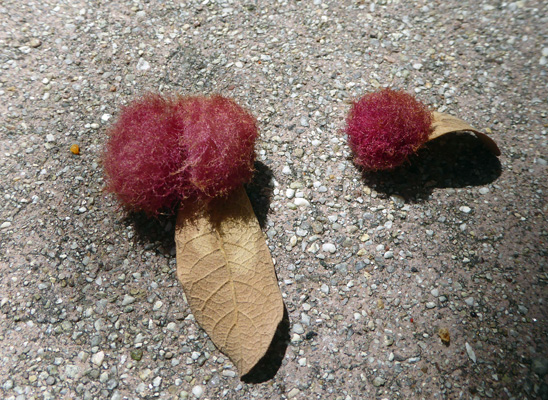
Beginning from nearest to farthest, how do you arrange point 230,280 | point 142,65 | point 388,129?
point 230,280 → point 388,129 → point 142,65

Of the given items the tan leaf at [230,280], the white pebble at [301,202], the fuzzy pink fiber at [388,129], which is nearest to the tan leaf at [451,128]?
the fuzzy pink fiber at [388,129]

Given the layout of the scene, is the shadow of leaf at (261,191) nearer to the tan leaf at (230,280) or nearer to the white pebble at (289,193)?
the white pebble at (289,193)

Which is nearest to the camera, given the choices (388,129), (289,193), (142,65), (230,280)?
(230,280)

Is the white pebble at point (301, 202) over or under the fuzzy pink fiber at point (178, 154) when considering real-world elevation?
under

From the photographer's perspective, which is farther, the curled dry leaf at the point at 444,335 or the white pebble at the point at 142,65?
the white pebble at the point at 142,65

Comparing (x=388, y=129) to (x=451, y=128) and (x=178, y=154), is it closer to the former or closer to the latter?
(x=451, y=128)

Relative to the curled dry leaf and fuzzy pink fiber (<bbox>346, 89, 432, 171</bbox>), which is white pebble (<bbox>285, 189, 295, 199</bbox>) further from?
the curled dry leaf

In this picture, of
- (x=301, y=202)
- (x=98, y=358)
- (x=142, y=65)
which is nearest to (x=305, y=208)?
(x=301, y=202)
